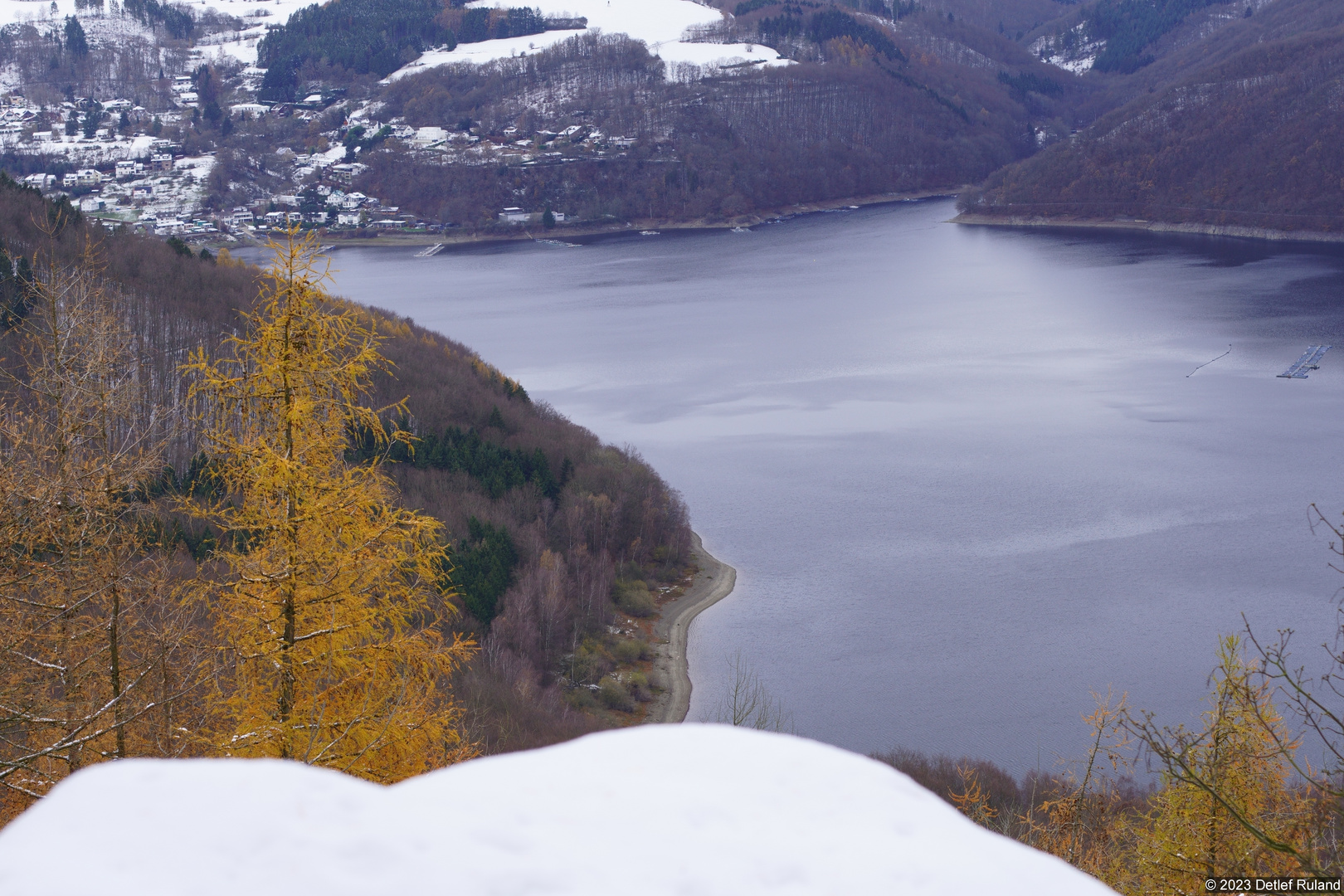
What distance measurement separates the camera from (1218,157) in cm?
6247

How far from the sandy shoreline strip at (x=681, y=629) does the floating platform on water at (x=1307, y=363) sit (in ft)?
63.4

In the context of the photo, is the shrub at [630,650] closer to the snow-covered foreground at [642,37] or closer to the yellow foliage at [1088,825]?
the yellow foliage at [1088,825]

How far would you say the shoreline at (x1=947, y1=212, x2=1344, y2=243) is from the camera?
54406mm

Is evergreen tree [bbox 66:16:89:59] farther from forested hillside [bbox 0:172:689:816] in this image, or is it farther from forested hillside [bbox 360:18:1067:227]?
forested hillside [bbox 0:172:689:816]

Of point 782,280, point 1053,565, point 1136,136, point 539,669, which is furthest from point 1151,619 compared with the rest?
point 1136,136

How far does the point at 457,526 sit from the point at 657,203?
2346 inches

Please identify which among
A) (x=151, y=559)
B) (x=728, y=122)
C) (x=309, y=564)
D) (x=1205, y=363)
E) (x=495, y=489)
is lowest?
(x=495, y=489)

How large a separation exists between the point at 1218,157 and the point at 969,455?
48.8 m

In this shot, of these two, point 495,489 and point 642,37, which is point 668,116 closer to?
point 642,37

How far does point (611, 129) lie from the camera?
85375mm

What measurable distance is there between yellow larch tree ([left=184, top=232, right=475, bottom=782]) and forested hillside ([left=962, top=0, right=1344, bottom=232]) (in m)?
60.7

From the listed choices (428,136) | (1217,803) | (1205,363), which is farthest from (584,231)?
(1217,803)

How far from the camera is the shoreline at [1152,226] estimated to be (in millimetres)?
54406

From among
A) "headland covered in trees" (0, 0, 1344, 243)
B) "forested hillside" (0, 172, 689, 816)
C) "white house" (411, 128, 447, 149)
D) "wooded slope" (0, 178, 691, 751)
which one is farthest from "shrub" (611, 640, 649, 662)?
"white house" (411, 128, 447, 149)
